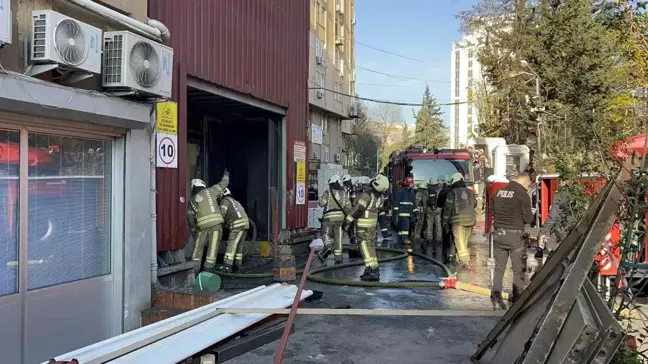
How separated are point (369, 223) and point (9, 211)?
5.69 m

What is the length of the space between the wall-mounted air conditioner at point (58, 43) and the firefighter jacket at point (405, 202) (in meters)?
10.3

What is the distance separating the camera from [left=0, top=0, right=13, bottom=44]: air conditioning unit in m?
3.97

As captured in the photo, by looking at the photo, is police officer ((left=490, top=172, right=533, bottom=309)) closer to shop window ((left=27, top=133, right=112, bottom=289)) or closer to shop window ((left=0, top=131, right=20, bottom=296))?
shop window ((left=27, top=133, right=112, bottom=289))

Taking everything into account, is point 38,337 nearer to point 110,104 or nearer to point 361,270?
point 110,104

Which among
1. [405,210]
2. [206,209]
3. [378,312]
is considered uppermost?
[206,209]

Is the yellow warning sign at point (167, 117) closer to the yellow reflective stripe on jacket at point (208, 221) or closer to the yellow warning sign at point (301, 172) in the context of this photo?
the yellow reflective stripe on jacket at point (208, 221)

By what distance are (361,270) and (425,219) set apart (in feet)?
18.9

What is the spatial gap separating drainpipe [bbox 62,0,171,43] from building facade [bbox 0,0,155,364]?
95 mm

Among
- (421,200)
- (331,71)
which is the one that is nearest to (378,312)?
(421,200)

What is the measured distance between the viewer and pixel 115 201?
5.93 metres

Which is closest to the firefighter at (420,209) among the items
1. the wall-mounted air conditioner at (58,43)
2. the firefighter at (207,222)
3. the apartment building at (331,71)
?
the firefighter at (207,222)

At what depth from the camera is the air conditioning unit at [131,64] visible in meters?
5.35

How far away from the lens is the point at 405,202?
14.3m

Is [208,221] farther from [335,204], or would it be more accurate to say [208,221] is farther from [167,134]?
[335,204]
